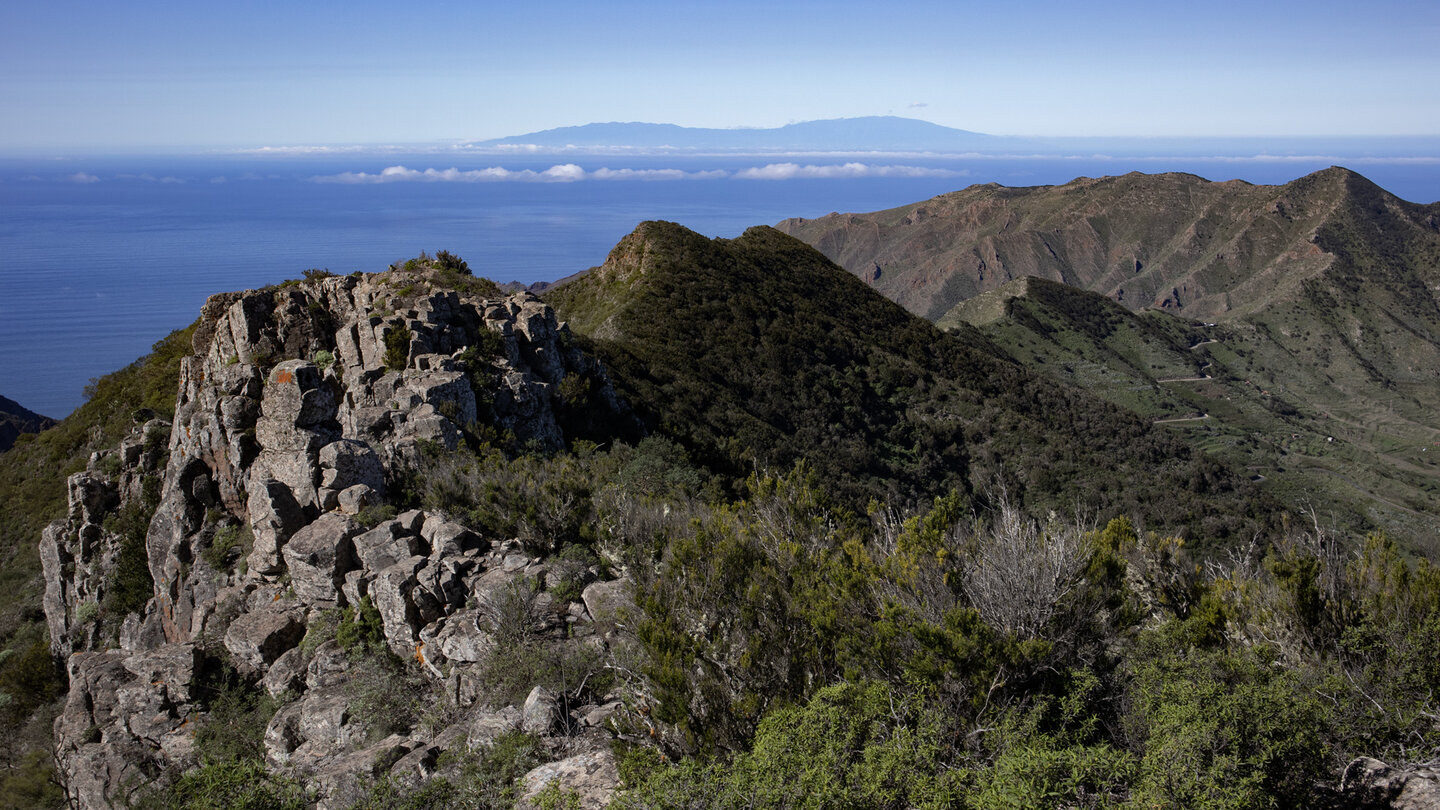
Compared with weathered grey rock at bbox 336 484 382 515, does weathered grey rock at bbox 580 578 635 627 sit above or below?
below

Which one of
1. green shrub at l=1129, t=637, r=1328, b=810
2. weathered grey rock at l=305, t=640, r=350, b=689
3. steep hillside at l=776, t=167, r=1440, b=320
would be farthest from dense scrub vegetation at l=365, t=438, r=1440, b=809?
steep hillside at l=776, t=167, r=1440, b=320

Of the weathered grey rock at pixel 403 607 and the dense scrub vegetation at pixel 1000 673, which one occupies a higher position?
the dense scrub vegetation at pixel 1000 673

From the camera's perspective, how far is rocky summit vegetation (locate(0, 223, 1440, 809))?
19.4 ft

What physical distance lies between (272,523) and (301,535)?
2.71 ft

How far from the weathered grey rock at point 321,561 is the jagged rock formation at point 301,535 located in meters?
0.03

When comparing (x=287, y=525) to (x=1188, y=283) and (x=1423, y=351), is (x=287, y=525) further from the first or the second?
(x=1188, y=283)

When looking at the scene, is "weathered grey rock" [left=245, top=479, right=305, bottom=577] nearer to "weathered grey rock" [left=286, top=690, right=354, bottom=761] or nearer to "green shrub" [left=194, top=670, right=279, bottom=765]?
"green shrub" [left=194, top=670, right=279, bottom=765]

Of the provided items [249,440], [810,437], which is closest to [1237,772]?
[249,440]

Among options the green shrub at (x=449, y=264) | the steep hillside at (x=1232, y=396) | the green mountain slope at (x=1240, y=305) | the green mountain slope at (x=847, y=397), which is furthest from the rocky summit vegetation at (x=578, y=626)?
the steep hillside at (x=1232, y=396)

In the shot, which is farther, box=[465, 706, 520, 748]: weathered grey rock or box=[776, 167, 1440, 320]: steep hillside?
box=[776, 167, 1440, 320]: steep hillside

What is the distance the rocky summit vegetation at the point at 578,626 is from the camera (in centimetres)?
590

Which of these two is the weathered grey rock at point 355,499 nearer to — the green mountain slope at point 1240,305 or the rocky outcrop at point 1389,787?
the rocky outcrop at point 1389,787

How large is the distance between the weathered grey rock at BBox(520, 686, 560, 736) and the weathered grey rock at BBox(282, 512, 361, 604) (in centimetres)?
442

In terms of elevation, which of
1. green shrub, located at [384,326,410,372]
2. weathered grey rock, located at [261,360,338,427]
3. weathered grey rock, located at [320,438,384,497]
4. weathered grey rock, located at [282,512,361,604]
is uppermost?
green shrub, located at [384,326,410,372]
